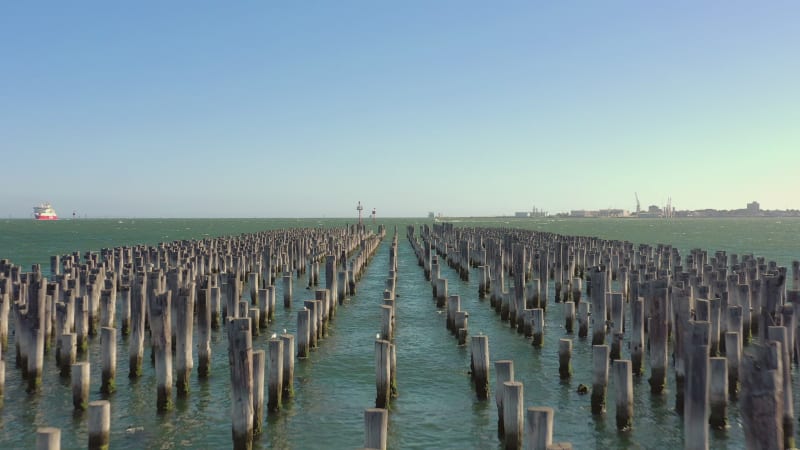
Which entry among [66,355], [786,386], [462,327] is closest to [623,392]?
[786,386]

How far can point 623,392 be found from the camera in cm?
999

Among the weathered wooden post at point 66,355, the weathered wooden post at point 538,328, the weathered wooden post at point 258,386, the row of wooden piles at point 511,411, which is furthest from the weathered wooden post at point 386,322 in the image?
the weathered wooden post at point 66,355

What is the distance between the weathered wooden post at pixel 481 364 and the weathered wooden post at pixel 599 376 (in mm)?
2105

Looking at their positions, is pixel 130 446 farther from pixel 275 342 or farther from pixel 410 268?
pixel 410 268

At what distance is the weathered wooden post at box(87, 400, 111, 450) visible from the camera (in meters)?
8.80

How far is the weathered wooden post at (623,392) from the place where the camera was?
9656 millimetres

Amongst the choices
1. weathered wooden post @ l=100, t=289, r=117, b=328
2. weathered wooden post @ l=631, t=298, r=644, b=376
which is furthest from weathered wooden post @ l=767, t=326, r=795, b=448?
weathered wooden post @ l=100, t=289, r=117, b=328

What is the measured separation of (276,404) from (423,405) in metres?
3.00

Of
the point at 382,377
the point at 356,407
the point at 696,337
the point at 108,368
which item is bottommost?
the point at 356,407

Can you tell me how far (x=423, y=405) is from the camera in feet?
39.9

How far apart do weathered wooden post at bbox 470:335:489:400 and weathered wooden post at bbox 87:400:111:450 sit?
676cm

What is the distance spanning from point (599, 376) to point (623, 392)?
96cm

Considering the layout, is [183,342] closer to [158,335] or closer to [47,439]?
[158,335]

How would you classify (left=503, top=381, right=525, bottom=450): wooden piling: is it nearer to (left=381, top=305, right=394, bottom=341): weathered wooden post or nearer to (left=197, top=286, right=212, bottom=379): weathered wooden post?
(left=381, top=305, right=394, bottom=341): weathered wooden post
